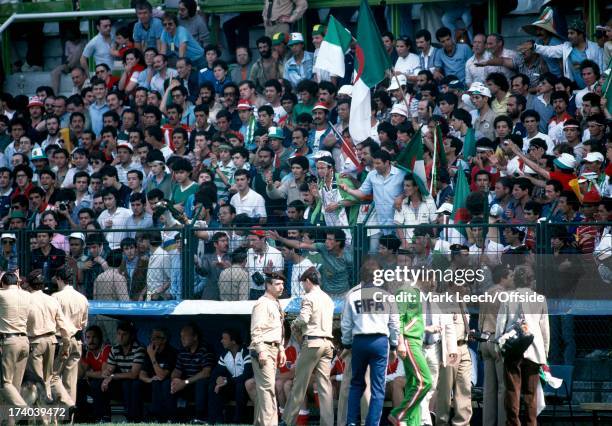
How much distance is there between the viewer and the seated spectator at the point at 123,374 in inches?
696

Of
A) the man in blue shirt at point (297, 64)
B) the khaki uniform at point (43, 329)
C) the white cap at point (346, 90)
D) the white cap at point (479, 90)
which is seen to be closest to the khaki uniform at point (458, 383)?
the white cap at point (479, 90)

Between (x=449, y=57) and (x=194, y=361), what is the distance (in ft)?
19.9

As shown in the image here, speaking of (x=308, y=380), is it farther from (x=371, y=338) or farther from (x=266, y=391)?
(x=371, y=338)

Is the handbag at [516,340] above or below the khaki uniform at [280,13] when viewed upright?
below

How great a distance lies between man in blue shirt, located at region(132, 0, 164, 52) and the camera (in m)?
23.4

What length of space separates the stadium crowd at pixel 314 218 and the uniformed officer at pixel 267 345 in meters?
0.03

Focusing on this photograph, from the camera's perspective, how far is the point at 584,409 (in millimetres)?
15797

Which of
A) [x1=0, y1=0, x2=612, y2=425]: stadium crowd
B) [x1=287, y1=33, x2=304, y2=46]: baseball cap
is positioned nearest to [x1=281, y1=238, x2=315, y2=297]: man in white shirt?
[x1=0, y1=0, x2=612, y2=425]: stadium crowd

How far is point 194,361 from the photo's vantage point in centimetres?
1756

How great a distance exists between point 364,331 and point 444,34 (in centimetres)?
647

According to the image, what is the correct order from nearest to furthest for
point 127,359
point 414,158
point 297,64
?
point 414,158 < point 127,359 < point 297,64

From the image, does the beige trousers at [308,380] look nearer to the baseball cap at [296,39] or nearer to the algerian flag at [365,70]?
the algerian flag at [365,70]

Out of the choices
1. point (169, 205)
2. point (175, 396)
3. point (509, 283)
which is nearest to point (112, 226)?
point (169, 205)

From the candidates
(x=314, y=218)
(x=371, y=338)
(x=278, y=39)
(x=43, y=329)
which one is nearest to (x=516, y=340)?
(x=371, y=338)
